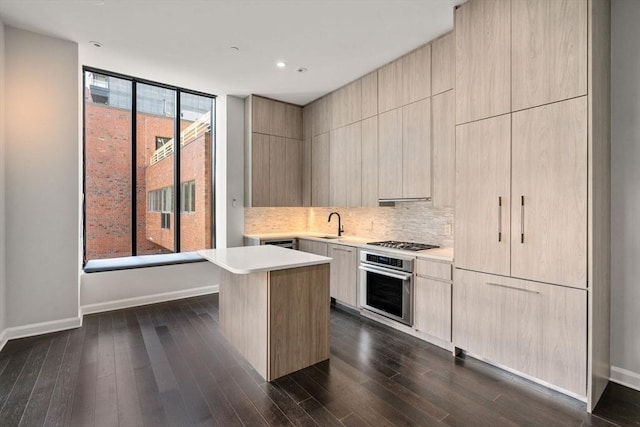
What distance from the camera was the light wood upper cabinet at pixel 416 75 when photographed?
3.26 meters

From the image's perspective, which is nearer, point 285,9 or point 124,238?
point 285,9

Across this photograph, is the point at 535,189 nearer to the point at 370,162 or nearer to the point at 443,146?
the point at 443,146

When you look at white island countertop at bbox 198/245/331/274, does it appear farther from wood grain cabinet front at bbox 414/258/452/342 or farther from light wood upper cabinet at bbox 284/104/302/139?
light wood upper cabinet at bbox 284/104/302/139

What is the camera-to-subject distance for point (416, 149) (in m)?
3.40

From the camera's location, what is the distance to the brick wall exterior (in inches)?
162

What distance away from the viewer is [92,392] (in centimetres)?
221

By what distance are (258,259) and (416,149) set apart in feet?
6.88

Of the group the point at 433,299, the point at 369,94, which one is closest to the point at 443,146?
the point at 369,94

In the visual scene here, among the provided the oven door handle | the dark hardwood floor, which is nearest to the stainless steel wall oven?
the oven door handle

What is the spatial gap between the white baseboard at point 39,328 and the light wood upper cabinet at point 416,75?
14.5 ft

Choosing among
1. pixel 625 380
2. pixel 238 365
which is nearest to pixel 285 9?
pixel 238 365

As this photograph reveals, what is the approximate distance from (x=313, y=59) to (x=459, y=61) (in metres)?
1.67

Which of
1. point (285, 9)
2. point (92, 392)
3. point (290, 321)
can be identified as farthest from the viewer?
point (285, 9)

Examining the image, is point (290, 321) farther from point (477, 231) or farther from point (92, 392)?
point (477, 231)
